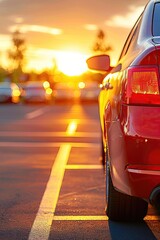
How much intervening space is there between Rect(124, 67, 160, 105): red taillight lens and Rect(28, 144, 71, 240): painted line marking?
145 cm

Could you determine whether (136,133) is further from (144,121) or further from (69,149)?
(69,149)

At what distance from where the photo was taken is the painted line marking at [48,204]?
5.81m

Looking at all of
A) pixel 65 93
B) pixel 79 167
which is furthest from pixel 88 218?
pixel 65 93

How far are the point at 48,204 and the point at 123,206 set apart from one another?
1.25 metres

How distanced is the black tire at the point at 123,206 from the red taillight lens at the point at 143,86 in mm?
1238

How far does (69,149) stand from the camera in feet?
41.4

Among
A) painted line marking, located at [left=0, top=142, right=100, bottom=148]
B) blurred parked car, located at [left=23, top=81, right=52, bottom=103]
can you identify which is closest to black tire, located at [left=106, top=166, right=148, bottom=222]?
painted line marking, located at [left=0, top=142, right=100, bottom=148]

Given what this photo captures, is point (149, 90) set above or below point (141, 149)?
above

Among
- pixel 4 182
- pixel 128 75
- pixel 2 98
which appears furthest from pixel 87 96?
pixel 128 75

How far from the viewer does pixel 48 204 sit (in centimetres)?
703

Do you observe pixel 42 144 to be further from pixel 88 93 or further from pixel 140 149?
pixel 88 93

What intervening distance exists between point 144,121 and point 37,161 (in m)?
6.04

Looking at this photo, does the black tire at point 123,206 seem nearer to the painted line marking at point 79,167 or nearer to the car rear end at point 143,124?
the car rear end at point 143,124

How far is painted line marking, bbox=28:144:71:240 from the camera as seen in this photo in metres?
5.81
